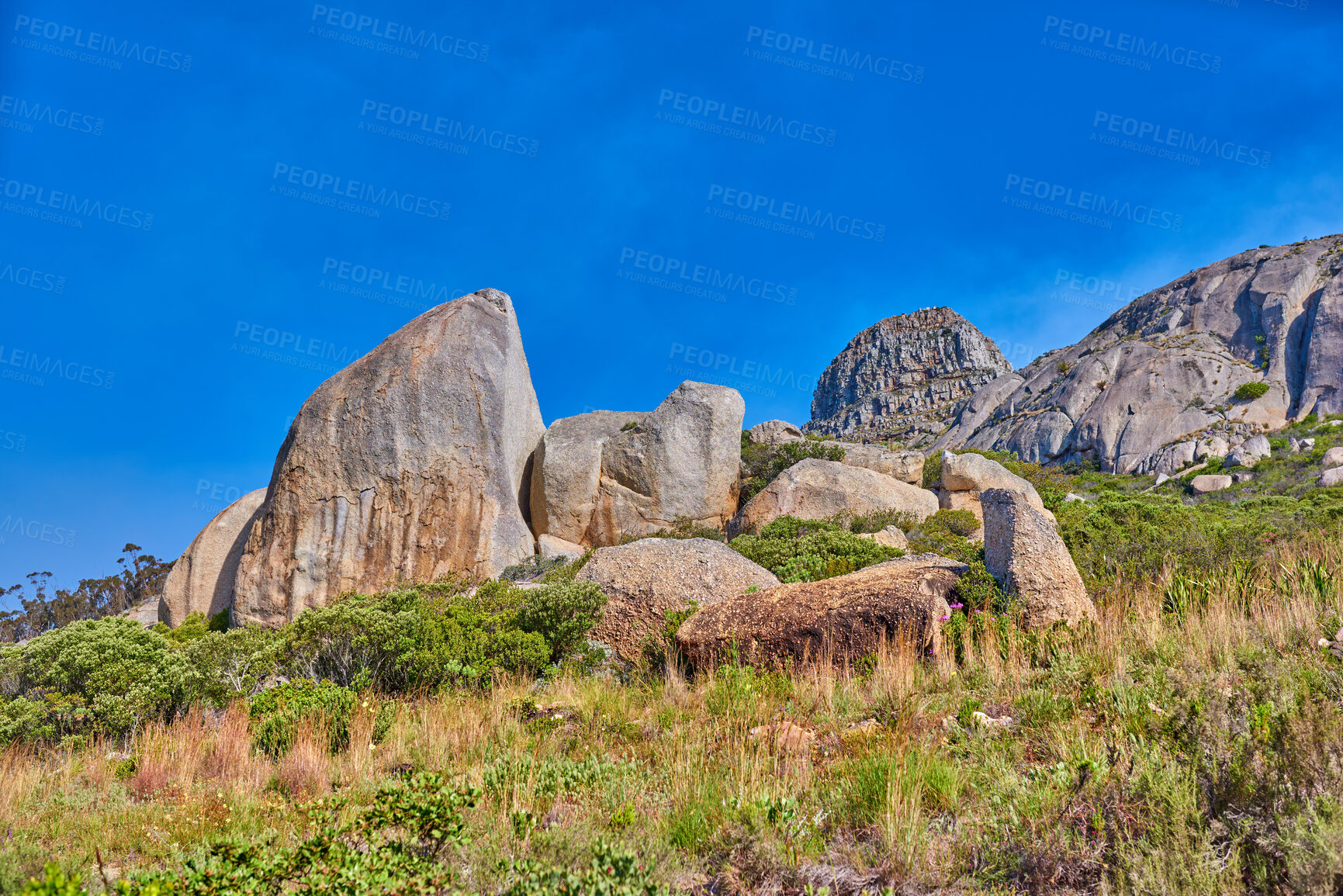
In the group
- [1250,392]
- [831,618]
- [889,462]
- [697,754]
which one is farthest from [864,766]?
[1250,392]

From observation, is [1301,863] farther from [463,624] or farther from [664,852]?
[463,624]

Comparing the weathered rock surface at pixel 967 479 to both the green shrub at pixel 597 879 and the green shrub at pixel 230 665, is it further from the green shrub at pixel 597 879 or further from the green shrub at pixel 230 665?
the green shrub at pixel 597 879

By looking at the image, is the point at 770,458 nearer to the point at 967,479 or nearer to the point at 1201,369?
the point at 967,479

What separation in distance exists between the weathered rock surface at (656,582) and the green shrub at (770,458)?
14293 mm

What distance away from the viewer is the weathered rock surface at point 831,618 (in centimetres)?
784

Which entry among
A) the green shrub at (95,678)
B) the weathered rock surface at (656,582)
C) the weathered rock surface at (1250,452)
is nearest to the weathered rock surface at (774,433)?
the weathered rock surface at (656,582)

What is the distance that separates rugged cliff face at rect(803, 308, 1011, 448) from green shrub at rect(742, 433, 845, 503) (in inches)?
3361

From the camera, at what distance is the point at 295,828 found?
457 centimetres

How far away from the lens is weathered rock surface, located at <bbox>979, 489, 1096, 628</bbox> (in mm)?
7680

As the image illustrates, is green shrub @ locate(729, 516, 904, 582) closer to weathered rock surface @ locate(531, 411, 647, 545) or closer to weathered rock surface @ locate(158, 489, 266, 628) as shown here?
weathered rock surface @ locate(531, 411, 647, 545)

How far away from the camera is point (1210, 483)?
36.8 meters

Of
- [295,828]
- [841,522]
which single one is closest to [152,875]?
[295,828]

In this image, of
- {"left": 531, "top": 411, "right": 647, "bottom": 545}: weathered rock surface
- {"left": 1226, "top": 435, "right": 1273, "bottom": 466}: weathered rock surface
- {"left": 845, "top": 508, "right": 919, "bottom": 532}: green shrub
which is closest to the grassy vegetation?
{"left": 845, "top": 508, "right": 919, "bottom": 532}: green shrub

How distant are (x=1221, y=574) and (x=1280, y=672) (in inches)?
206
